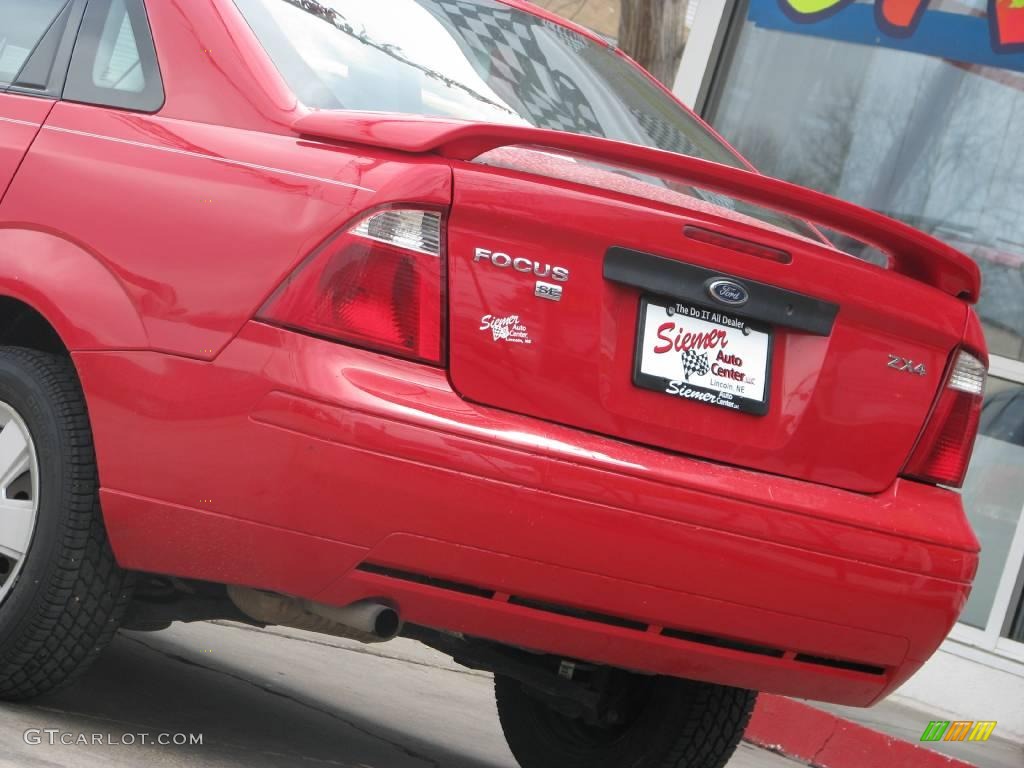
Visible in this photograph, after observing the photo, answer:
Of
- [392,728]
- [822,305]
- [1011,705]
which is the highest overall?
[822,305]

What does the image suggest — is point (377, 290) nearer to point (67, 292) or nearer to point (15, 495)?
point (67, 292)

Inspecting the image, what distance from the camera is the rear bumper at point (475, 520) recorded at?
9.16ft

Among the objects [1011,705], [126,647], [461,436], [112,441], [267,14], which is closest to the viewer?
[461,436]

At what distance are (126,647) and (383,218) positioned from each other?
2287mm

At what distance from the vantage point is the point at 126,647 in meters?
4.68

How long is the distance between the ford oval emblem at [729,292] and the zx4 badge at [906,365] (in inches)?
14.7

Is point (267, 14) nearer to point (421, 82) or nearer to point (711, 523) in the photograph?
point (421, 82)

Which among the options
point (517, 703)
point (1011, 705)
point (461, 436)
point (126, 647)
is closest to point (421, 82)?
point (461, 436)

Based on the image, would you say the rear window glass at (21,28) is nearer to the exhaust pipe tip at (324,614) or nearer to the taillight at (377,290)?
the taillight at (377,290)

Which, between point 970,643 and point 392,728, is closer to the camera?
point 392,728

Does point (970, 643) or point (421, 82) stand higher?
point (421, 82)

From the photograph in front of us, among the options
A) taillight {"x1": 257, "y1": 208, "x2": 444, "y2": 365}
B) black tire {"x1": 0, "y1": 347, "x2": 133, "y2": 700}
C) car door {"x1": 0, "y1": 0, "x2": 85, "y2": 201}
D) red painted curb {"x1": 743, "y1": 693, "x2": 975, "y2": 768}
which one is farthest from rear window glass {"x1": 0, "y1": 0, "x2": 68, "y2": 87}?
red painted curb {"x1": 743, "y1": 693, "x2": 975, "y2": 768}

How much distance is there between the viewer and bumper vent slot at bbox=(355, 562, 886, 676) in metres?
2.88

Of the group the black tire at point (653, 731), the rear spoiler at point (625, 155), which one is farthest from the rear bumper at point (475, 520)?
the black tire at point (653, 731)
